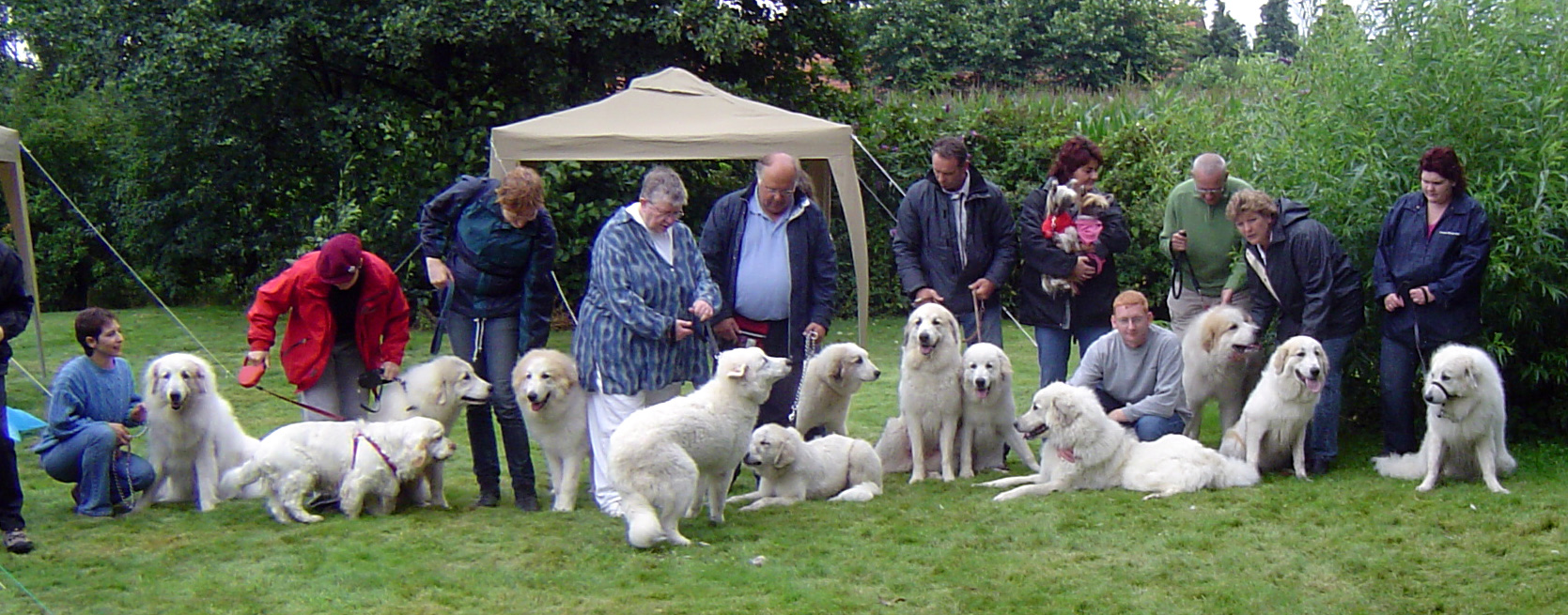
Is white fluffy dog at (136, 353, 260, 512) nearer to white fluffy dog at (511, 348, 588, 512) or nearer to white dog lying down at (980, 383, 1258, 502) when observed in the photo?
white fluffy dog at (511, 348, 588, 512)

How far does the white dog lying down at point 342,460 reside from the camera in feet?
18.2

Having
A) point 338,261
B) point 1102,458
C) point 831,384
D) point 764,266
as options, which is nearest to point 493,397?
point 338,261

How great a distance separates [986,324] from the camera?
6.70m

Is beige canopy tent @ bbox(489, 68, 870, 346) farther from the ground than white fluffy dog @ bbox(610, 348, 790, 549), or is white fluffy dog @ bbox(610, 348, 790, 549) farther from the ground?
beige canopy tent @ bbox(489, 68, 870, 346)

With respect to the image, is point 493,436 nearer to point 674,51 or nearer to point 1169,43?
point 674,51

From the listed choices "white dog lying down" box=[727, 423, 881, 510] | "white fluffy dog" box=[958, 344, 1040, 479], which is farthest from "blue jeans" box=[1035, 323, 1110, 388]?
"white dog lying down" box=[727, 423, 881, 510]

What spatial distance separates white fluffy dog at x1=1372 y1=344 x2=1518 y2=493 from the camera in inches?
215

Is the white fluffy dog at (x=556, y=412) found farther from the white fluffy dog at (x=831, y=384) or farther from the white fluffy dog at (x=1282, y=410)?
the white fluffy dog at (x=1282, y=410)

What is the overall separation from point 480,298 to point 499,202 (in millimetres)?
426

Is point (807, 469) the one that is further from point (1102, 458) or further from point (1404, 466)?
point (1404, 466)

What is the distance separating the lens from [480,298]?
5637mm

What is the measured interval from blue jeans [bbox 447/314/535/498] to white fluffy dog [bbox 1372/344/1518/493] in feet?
12.8

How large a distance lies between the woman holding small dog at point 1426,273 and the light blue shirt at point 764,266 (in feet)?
8.96

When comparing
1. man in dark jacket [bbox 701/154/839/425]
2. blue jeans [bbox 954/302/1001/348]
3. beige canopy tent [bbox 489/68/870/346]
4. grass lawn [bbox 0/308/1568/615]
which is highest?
beige canopy tent [bbox 489/68/870/346]
